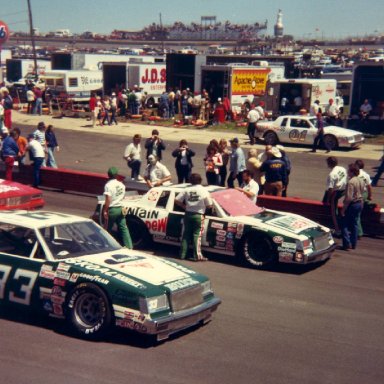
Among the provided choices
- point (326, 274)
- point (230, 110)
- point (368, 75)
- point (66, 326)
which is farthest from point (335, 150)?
point (66, 326)

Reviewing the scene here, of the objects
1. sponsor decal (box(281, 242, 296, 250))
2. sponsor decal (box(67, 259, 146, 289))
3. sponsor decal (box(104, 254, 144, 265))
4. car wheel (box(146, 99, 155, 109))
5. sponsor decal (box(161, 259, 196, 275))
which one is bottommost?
car wheel (box(146, 99, 155, 109))

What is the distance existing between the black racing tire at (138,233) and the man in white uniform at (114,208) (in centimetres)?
77

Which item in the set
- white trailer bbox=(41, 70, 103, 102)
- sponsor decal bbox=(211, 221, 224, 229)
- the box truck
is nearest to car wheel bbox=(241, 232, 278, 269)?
sponsor decal bbox=(211, 221, 224, 229)

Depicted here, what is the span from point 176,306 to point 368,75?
28733mm

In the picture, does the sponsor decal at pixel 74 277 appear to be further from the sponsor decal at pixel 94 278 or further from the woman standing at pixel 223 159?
the woman standing at pixel 223 159

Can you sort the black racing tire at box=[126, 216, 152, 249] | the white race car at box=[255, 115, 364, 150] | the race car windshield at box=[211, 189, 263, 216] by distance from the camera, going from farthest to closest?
the white race car at box=[255, 115, 364, 150]
the black racing tire at box=[126, 216, 152, 249]
the race car windshield at box=[211, 189, 263, 216]

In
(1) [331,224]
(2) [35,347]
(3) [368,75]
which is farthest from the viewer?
(3) [368,75]

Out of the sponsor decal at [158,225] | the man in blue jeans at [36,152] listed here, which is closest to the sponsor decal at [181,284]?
the sponsor decal at [158,225]

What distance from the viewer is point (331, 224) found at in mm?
15062

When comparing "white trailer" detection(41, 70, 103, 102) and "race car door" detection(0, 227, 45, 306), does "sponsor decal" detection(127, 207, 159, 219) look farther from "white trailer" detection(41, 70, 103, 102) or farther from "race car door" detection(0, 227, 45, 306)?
"white trailer" detection(41, 70, 103, 102)

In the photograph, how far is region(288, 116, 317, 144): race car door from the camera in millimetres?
29047

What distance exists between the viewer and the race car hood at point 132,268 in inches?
325

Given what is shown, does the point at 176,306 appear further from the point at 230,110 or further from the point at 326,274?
the point at 230,110

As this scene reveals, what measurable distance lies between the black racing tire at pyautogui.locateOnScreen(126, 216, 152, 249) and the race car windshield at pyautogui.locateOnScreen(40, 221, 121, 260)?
3.18 metres
